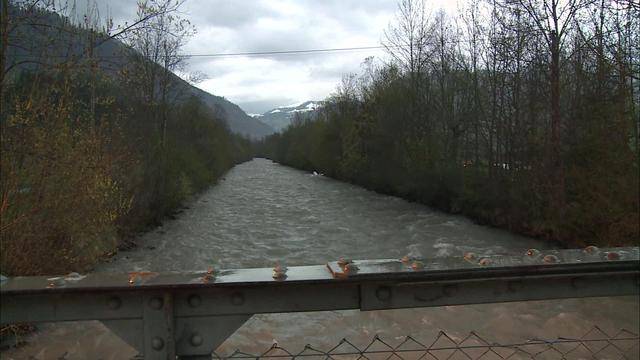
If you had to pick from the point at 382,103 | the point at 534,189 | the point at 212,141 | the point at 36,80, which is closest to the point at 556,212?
the point at 534,189

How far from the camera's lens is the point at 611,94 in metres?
13.9

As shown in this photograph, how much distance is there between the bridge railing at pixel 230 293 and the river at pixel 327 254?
520 cm

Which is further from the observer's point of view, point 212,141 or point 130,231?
point 212,141

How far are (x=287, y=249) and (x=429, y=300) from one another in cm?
1329

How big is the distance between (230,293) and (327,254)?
12681 mm

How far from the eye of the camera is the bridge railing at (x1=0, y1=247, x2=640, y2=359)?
1967 mm

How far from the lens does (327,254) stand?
47.8 ft

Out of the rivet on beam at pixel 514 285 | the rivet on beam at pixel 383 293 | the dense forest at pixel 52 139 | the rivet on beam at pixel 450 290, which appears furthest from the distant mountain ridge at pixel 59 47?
the rivet on beam at pixel 514 285

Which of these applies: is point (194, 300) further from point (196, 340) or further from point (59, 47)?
point (59, 47)

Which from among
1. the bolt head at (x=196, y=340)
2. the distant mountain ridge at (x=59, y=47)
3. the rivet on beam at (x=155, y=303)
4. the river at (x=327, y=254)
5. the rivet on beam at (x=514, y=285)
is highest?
the distant mountain ridge at (x=59, y=47)

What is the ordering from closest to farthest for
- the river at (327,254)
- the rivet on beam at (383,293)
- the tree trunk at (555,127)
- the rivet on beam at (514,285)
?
1. the rivet on beam at (383,293)
2. the rivet on beam at (514,285)
3. the river at (327,254)
4. the tree trunk at (555,127)

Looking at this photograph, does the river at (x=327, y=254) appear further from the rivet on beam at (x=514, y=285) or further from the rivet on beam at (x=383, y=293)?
the rivet on beam at (x=514, y=285)

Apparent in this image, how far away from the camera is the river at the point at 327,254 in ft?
25.1

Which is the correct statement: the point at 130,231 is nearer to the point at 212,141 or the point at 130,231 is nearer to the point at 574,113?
the point at 574,113
